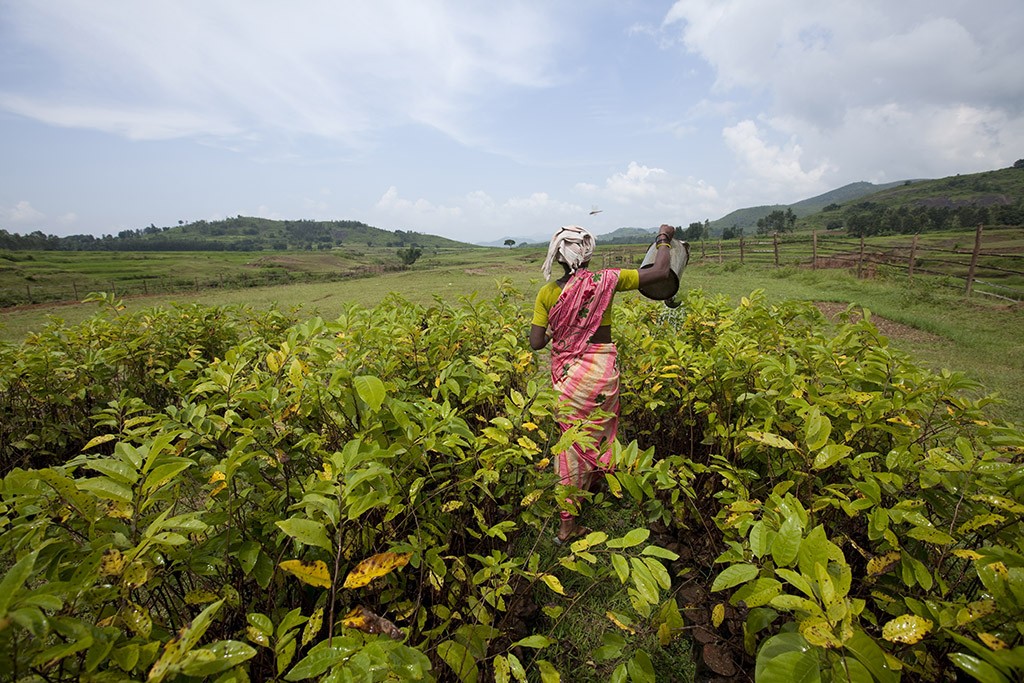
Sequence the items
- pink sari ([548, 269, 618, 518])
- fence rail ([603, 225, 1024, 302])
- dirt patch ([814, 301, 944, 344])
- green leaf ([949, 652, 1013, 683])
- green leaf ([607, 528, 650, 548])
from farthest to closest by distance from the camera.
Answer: fence rail ([603, 225, 1024, 302]), dirt patch ([814, 301, 944, 344]), pink sari ([548, 269, 618, 518]), green leaf ([607, 528, 650, 548]), green leaf ([949, 652, 1013, 683])

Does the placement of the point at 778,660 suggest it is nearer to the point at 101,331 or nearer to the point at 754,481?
the point at 754,481

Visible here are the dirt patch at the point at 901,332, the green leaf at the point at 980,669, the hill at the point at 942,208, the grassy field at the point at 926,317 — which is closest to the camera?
the green leaf at the point at 980,669

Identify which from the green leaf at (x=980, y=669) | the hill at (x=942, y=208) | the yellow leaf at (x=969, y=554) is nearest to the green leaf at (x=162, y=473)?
the green leaf at (x=980, y=669)

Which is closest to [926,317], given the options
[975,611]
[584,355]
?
[584,355]

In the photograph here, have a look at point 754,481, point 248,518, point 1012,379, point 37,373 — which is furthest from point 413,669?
point 1012,379

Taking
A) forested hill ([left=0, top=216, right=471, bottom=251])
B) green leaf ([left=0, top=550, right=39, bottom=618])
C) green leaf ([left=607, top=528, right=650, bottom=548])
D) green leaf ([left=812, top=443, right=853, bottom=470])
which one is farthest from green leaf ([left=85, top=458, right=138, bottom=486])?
forested hill ([left=0, top=216, right=471, bottom=251])

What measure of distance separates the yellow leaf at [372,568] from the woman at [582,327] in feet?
5.74

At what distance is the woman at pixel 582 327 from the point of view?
272cm

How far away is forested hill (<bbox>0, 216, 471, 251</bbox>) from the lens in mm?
108062

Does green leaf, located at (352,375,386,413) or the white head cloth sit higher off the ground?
the white head cloth

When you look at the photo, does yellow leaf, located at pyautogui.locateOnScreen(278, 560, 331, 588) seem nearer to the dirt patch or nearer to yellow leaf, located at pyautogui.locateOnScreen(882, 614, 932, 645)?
yellow leaf, located at pyautogui.locateOnScreen(882, 614, 932, 645)

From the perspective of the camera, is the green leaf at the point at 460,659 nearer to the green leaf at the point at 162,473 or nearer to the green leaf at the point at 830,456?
the green leaf at the point at 162,473

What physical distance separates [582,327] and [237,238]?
557 ft

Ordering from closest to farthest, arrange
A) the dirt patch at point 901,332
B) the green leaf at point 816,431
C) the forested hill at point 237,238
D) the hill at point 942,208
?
1. the green leaf at point 816,431
2. the dirt patch at point 901,332
3. the hill at point 942,208
4. the forested hill at point 237,238
